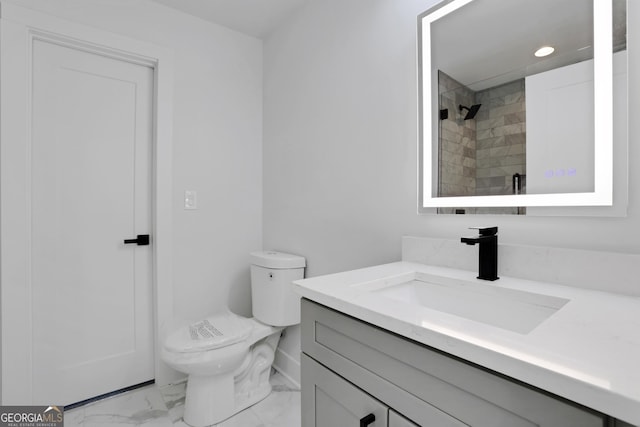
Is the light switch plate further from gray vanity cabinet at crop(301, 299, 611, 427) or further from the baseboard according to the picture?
gray vanity cabinet at crop(301, 299, 611, 427)

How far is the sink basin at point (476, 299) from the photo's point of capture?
2.64ft

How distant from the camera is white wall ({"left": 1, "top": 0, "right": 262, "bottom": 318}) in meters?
1.97

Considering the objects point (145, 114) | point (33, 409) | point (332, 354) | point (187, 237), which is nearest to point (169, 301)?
point (187, 237)

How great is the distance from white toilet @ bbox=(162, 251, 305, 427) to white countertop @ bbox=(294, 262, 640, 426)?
96 cm

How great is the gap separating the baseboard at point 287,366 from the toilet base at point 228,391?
156 millimetres

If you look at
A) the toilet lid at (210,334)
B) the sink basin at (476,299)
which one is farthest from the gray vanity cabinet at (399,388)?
the toilet lid at (210,334)

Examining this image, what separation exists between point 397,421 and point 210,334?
121cm

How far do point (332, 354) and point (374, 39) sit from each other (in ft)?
4.43

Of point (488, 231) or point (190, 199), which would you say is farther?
point (190, 199)

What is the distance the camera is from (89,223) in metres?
1.79

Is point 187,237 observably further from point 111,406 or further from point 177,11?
point 177,11

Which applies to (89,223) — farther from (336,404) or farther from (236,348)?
(336,404)

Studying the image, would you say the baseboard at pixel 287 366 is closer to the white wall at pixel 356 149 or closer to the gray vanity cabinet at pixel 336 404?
the white wall at pixel 356 149

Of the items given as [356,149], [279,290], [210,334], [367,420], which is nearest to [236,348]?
[210,334]
